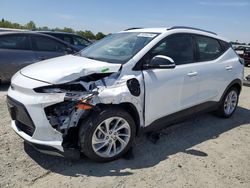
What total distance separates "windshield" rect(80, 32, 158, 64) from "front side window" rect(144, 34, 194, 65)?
7.1 inches

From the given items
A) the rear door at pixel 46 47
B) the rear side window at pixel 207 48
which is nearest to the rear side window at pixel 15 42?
the rear door at pixel 46 47

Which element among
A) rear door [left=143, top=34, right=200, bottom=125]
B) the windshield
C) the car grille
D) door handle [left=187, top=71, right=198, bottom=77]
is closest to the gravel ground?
the car grille

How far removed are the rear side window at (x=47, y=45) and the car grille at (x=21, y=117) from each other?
4.29m

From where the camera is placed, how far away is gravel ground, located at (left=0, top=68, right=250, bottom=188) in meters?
3.25

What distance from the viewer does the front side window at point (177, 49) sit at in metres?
4.10

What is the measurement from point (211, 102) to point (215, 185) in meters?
2.11

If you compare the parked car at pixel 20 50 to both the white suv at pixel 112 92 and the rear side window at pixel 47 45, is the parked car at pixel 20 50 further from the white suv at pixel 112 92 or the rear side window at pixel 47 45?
the white suv at pixel 112 92

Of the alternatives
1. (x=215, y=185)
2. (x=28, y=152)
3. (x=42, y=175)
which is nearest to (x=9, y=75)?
(x=28, y=152)

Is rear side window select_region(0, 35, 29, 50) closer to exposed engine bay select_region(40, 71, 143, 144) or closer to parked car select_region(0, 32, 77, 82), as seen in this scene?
parked car select_region(0, 32, 77, 82)

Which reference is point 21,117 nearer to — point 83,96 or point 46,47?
point 83,96

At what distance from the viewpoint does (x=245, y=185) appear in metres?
3.34

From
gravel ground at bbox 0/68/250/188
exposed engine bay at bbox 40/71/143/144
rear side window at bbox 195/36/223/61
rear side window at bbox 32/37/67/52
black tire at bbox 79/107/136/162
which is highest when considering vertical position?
rear side window at bbox 195/36/223/61

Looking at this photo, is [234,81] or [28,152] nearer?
[28,152]

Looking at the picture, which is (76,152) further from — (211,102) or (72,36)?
(72,36)
